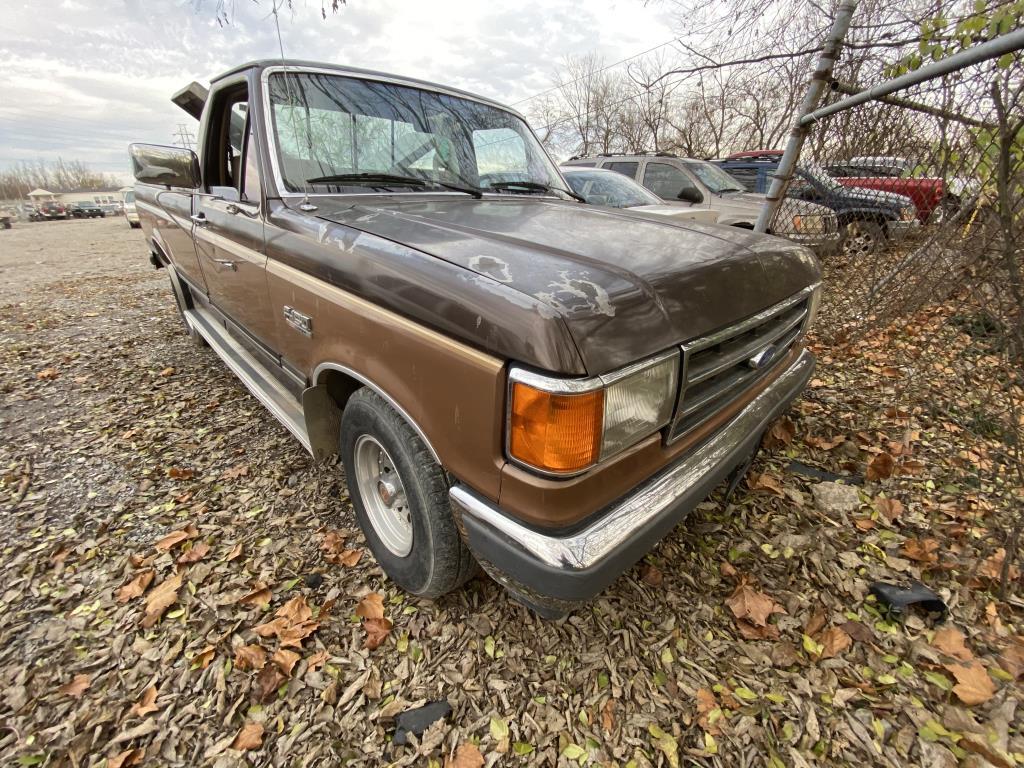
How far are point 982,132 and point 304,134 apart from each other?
348 cm

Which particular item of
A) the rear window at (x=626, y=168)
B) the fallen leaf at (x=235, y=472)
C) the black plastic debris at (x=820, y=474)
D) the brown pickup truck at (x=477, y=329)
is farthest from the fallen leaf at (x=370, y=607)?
the rear window at (x=626, y=168)

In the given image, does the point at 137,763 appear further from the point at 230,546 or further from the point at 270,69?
the point at 270,69

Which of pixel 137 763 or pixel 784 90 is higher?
pixel 784 90

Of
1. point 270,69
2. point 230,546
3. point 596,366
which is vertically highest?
point 270,69

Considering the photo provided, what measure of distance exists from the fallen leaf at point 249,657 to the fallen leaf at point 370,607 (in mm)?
380

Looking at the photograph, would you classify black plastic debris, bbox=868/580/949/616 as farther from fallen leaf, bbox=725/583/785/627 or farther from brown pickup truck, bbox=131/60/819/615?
brown pickup truck, bbox=131/60/819/615

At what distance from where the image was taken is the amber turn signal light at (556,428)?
1.26 metres

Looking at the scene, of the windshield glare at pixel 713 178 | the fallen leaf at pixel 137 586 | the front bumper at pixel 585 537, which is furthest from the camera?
the windshield glare at pixel 713 178

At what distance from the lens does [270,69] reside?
2.38 meters

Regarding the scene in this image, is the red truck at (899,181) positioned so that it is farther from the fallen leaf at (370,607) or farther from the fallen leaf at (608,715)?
the fallen leaf at (370,607)

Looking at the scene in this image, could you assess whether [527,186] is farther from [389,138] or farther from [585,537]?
[585,537]

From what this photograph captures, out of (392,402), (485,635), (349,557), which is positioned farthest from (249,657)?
(392,402)

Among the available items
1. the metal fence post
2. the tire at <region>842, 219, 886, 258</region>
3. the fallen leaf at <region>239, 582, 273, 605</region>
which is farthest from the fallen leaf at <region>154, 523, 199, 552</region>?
the tire at <region>842, 219, 886, 258</region>

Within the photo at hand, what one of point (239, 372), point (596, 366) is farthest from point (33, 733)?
point (596, 366)
